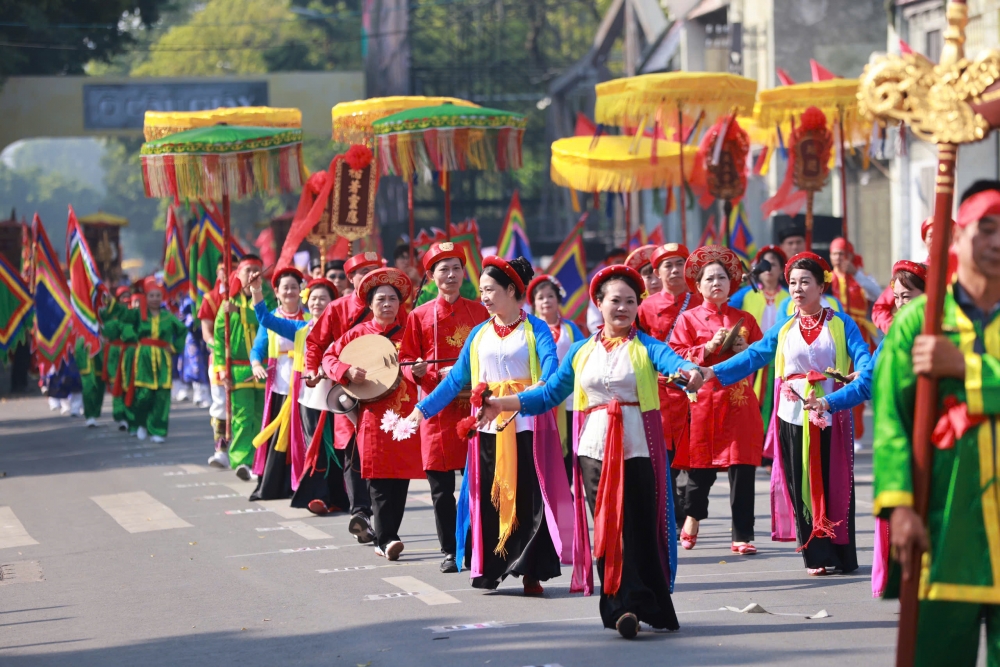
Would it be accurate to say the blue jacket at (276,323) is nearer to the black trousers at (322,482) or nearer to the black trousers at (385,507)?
the black trousers at (322,482)

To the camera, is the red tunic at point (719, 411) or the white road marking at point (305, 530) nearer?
the red tunic at point (719, 411)

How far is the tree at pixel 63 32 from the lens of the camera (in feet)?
109

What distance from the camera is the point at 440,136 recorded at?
13.0 meters

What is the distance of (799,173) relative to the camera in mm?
14445

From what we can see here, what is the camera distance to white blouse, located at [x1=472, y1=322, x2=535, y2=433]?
Answer: 314 inches

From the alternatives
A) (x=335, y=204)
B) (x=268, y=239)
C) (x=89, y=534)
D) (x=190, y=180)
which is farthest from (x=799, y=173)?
(x=268, y=239)

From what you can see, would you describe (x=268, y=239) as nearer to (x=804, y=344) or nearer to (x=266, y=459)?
(x=266, y=459)

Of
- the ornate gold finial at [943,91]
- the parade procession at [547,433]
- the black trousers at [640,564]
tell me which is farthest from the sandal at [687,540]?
the ornate gold finial at [943,91]

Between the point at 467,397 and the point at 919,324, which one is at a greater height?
the point at 919,324

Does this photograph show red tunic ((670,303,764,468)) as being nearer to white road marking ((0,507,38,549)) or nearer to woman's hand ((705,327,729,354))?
woman's hand ((705,327,729,354))

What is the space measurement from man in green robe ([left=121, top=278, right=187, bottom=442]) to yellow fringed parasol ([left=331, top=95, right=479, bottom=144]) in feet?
16.2

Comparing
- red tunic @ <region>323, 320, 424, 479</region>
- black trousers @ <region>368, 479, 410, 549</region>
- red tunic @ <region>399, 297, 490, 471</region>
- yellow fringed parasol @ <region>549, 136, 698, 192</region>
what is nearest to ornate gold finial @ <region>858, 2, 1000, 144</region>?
red tunic @ <region>399, 297, 490, 471</region>

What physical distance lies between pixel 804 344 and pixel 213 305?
7.92 m

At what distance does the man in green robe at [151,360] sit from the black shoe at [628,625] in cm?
1182
